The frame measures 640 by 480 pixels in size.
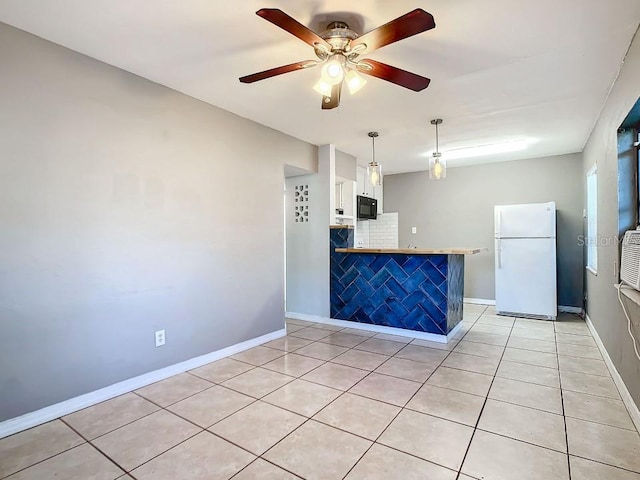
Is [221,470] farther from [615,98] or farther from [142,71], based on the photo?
[615,98]

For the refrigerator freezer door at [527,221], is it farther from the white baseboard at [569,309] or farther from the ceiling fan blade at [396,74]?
the ceiling fan blade at [396,74]

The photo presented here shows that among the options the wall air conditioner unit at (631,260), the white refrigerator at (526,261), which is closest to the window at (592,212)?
the white refrigerator at (526,261)

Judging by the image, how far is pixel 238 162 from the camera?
3.33 metres

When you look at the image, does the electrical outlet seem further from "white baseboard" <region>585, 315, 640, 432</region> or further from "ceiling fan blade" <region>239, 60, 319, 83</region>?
"white baseboard" <region>585, 315, 640, 432</region>

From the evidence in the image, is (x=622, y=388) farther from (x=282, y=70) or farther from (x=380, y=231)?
(x=380, y=231)

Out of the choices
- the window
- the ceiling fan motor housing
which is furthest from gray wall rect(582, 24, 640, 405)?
the ceiling fan motor housing

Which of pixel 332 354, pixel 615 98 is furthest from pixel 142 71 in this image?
pixel 615 98

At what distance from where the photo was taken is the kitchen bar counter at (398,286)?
11.8ft

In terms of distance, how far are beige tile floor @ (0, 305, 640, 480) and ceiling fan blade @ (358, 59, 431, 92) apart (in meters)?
1.96

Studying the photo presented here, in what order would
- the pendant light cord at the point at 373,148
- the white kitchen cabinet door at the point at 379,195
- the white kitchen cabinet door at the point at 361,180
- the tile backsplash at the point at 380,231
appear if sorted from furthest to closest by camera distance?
the tile backsplash at the point at 380,231, the white kitchen cabinet door at the point at 379,195, the white kitchen cabinet door at the point at 361,180, the pendant light cord at the point at 373,148

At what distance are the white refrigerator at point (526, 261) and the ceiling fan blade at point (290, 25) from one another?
3.87 m

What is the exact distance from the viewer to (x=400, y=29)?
5.09 feet

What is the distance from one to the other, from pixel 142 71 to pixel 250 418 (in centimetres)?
246

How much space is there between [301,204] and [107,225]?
2.57 metres
